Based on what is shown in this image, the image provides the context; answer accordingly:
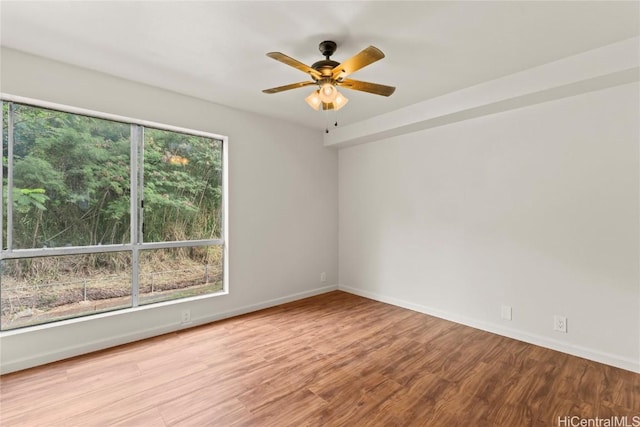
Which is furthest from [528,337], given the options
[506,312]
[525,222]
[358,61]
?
[358,61]

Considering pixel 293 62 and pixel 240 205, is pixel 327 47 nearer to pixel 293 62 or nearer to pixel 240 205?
pixel 293 62

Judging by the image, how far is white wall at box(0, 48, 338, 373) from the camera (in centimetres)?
249

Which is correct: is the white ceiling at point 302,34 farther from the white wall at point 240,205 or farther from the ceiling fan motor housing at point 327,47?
the white wall at point 240,205

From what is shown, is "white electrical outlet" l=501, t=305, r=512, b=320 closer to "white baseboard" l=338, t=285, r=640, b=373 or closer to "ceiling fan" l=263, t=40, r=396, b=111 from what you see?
"white baseboard" l=338, t=285, r=640, b=373

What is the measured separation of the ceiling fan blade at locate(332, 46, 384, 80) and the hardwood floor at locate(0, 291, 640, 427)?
7.62 ft

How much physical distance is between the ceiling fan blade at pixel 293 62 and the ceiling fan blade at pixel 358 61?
5.6 inches

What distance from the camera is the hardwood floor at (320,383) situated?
1.87 meters

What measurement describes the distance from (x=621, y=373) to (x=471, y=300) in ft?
4.11

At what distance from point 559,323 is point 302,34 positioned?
3.42m

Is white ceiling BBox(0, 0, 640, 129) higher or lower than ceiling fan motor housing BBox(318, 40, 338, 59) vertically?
higher

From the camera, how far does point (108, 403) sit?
1.98 m

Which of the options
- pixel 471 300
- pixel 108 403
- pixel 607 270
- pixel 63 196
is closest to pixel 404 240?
pixel 471 300

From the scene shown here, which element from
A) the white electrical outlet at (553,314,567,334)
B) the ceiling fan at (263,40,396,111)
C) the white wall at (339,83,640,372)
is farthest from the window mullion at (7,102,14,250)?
the white electrical outlet at (553,314,567,334)

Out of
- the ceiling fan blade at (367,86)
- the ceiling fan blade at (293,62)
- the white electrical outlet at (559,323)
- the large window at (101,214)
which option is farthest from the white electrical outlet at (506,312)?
the large window at (101,214)
